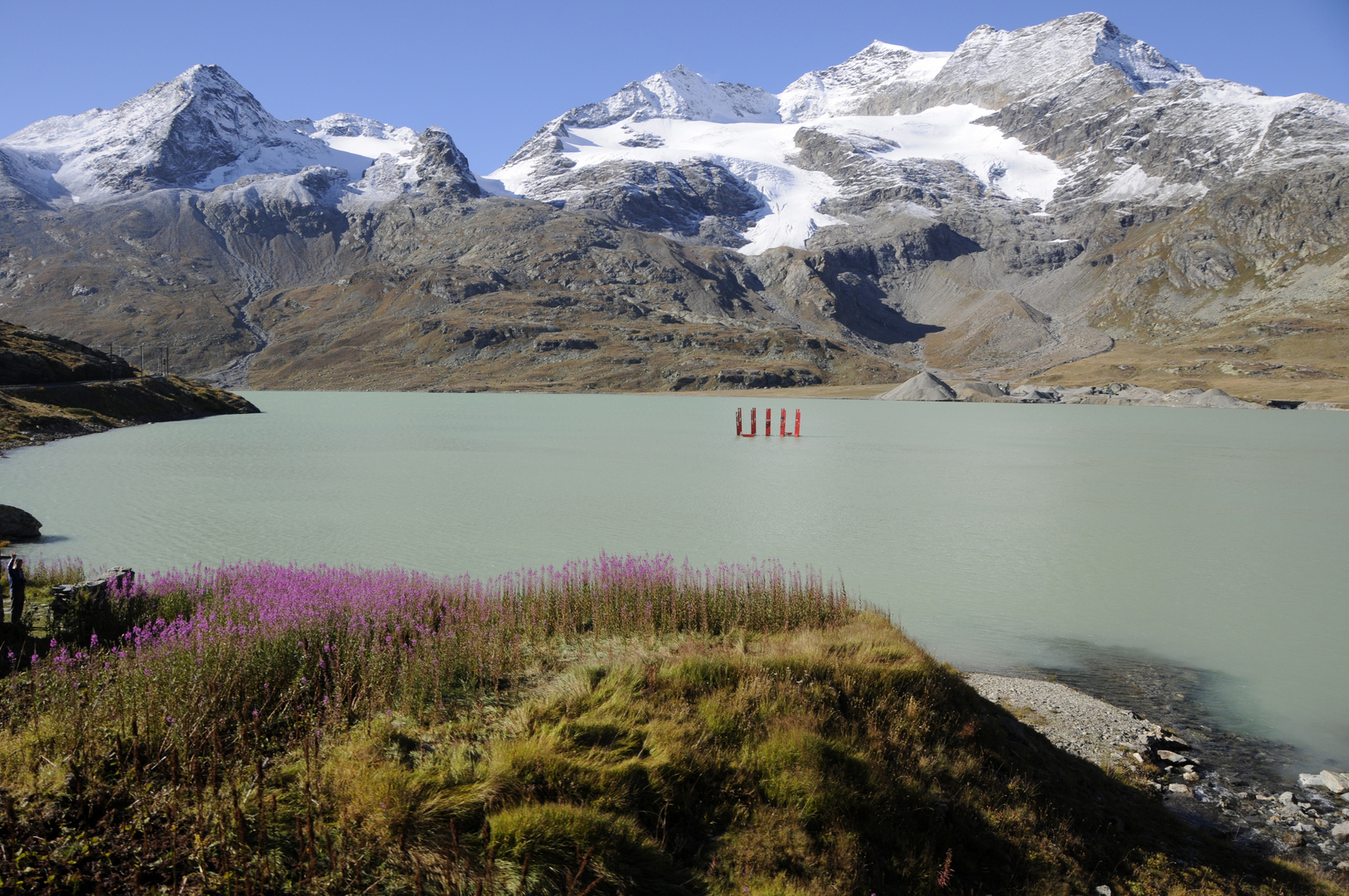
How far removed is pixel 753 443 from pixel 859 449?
8250 mm

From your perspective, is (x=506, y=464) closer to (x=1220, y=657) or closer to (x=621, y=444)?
(x=621, y=444)

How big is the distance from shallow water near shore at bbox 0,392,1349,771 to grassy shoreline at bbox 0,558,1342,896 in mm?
5323

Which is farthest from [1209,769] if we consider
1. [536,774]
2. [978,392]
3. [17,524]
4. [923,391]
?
[978,392]

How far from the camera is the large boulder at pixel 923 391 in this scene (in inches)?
5217

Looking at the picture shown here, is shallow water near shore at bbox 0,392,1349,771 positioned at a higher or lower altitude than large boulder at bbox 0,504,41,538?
lower

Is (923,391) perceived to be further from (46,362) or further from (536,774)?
(536,774)

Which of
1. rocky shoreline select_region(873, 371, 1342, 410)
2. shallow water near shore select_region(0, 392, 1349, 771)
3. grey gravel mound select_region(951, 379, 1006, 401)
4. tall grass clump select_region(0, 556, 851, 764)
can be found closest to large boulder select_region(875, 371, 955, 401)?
rocky shoreline select_region(873, 371, 1342, 410)

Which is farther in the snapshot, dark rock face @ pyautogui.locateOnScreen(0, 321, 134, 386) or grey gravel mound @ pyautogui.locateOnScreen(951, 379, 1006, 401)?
grey gravel mound @ pyautogui.locateOnScreen(951, 379, 1006, 401)

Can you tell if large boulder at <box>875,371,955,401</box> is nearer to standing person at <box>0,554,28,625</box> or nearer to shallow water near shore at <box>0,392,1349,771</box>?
shallow water near shore at <box>0,392,1349,771</box>

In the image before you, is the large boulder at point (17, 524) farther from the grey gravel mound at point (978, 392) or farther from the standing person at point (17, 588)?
the grey gravel mound at point (978, 392)

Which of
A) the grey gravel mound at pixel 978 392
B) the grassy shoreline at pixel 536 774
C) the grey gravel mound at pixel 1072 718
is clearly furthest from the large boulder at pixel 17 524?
the grey gravel mound at pixel 978 392

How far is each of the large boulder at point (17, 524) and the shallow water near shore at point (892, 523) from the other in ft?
2.29

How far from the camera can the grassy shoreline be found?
4.67 m

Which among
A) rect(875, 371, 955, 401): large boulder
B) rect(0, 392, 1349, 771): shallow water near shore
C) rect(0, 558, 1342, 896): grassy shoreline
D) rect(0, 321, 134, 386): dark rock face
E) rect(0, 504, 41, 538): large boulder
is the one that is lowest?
rect(0, 392, 1349, 771): shallow water near shore
